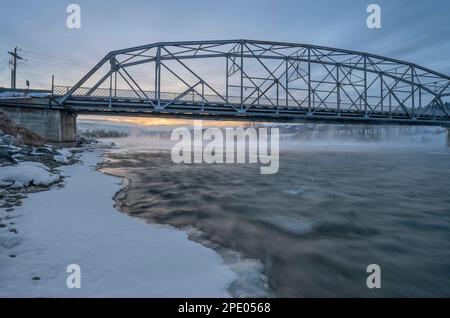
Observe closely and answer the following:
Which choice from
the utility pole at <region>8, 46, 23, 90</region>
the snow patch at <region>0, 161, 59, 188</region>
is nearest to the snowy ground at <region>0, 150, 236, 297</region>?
the snow patch at <region>0, 161, 59, 188</region>

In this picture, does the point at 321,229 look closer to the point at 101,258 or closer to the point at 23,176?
the point at 101,258

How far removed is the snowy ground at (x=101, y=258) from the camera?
142 inches

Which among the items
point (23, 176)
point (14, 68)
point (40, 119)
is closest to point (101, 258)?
point (23, 176)

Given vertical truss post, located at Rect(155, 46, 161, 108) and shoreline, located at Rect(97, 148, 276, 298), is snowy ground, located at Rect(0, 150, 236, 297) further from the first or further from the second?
vertical truss post, located at Rect(155, 46, 161, 108)

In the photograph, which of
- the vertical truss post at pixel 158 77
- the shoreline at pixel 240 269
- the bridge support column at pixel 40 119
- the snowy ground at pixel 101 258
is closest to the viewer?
the snowy ground at pixel 101 258

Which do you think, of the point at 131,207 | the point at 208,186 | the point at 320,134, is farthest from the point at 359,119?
the point at 320,134

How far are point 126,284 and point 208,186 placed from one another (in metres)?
9.89

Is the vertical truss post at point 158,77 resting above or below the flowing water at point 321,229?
above

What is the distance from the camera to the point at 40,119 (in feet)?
100

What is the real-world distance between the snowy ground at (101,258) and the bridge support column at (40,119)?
92.9 ft

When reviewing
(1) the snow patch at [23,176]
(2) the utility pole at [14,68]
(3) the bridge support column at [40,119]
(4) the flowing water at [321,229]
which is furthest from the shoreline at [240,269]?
(2) the utility pole at [14,68]

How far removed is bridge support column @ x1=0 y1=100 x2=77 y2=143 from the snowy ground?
2831cm

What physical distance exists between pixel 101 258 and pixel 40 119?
3349 cm

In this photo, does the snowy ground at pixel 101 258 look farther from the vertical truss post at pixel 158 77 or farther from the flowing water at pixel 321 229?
the vertical truss post at pixel 158 77
